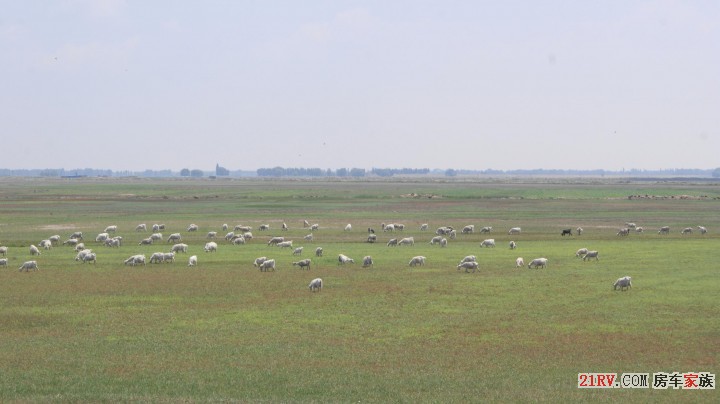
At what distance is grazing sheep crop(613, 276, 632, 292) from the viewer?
34656 millimetres

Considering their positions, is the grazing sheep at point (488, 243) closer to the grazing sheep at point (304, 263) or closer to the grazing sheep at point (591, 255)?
the grazing sheep at point (591, 255)

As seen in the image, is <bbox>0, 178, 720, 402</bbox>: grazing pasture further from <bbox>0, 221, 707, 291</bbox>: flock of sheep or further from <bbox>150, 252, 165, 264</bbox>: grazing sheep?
<bbox>150, 252, 165, 264</bbox>: grazing sheep

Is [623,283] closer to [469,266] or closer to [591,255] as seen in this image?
[469,266]

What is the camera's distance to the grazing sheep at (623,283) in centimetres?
3466

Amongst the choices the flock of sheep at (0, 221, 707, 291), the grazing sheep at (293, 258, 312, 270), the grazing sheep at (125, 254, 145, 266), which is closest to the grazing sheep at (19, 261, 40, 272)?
the flock of sheep at (0, 221, 707, 291)

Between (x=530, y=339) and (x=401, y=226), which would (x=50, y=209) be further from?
(x=530, y=339)

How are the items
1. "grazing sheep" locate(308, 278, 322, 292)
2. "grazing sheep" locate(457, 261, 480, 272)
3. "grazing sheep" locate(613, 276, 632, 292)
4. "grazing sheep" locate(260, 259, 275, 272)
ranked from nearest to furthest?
"grazing sheep" locate(613, 276, 632, 292) → "grazing sheep" locate(308, 278, 322, 292) → "grazing sheep" locate(457, 261, 480, 272) → "grazing sheep" locate(260, 259, 275, 272)

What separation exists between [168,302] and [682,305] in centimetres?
2325

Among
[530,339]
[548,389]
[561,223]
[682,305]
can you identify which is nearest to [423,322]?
[530,339]

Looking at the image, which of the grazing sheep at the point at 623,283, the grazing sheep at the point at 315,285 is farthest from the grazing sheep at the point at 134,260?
the grazing sheep at the point at 623,283

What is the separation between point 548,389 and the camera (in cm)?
1958

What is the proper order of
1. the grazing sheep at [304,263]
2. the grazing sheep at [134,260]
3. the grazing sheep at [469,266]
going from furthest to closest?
the grazing sheep at [134,260] → the grazing sheep at [304,263] → the grazing sheep at [469,266]

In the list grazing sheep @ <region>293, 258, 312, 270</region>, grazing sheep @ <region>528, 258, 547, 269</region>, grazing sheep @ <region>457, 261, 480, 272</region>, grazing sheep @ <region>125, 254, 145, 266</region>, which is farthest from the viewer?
grazing sheep @ <region>125, 254, 145, 266</region>

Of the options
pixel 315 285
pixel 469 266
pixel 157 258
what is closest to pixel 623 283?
pixel 469 266
